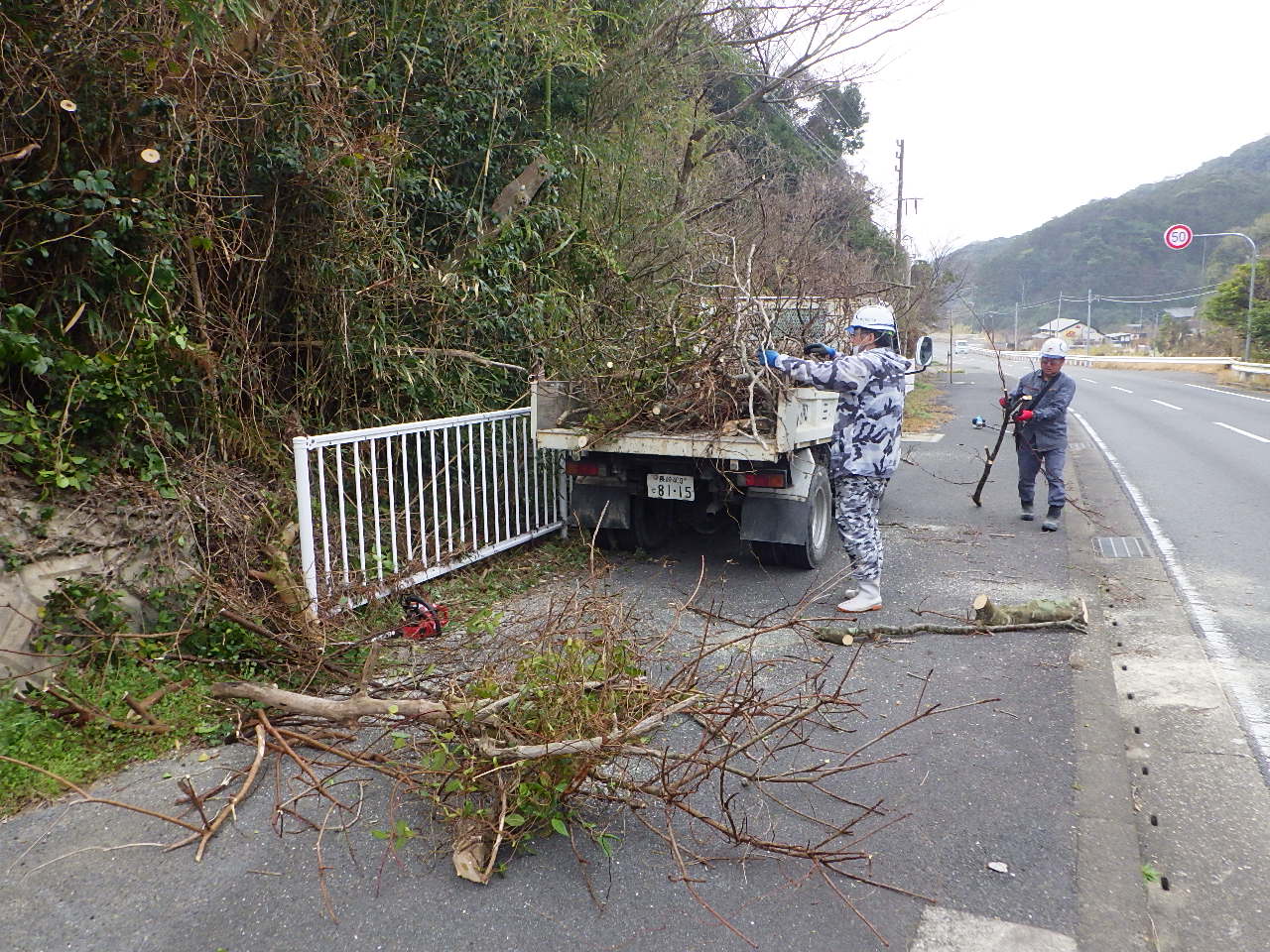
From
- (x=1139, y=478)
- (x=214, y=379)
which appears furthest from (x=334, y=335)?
(x=1139, y=478)

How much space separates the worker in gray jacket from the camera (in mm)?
8547

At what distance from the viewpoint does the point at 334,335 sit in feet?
20.9

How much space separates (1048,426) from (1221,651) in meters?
3.65

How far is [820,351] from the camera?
6.71m

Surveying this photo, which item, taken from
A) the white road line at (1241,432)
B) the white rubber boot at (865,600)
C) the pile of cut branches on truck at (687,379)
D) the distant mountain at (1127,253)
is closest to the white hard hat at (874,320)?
the pile of cut branches on truck at (687,379)

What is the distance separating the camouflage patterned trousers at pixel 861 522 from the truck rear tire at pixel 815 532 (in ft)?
1.50

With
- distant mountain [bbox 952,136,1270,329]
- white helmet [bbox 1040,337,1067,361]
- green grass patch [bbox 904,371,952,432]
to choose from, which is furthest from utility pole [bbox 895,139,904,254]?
distant mountain [bbox 952,136,1270,329]

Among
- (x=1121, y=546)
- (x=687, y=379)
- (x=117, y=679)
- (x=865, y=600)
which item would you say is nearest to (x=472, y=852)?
(x=117, y=679)

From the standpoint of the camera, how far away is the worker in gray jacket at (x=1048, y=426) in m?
8.55

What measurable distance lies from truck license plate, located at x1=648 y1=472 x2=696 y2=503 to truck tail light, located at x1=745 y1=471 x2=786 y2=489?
404 mm

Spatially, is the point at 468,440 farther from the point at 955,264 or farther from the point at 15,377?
the point at 955,264

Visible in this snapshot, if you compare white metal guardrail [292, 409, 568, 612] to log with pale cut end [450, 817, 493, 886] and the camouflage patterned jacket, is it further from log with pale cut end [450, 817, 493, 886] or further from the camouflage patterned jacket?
the camouflage patterned jacket

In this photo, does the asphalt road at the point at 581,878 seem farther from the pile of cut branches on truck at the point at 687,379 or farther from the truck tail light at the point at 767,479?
the pile of cut branches on truck at the point at 687,379

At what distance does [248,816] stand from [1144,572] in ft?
21.6
